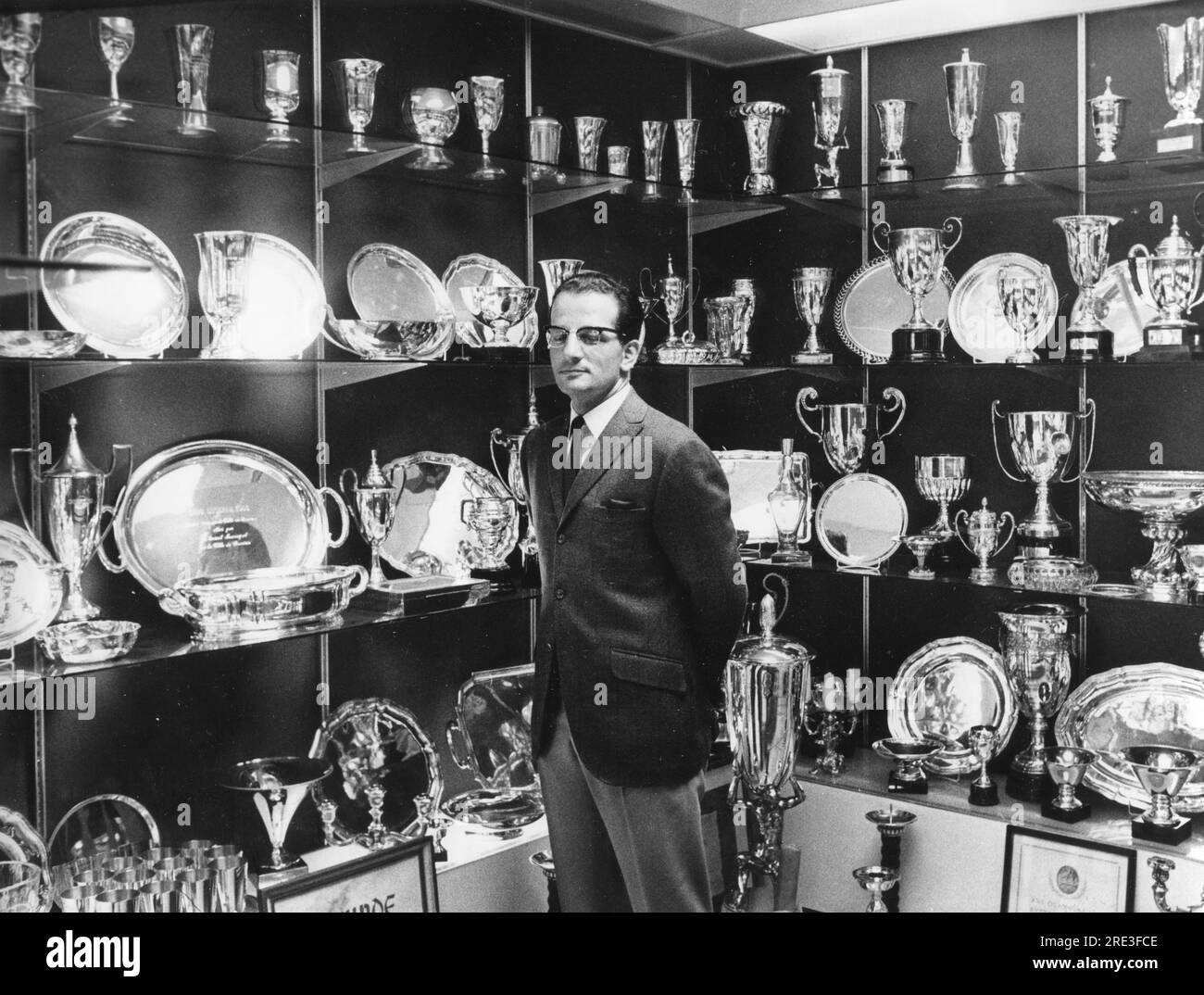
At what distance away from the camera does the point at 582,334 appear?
2.56 metres

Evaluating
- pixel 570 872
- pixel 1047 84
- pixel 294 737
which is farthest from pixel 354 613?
pixel 1047 84

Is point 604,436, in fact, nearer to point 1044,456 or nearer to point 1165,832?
point 1044,456

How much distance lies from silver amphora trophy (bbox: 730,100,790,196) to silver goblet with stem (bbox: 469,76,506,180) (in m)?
0.74

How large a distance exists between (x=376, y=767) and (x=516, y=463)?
0.76 metres

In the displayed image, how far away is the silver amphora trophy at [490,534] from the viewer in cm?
298

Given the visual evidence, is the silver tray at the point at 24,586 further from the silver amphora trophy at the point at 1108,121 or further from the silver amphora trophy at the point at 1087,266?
the silver amphora trophy at the point at 1108,121

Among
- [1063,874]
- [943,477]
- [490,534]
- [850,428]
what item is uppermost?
[850,428]

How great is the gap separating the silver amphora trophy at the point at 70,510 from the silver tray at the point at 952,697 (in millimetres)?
1983

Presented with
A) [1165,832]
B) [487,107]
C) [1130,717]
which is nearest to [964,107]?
[487,107]

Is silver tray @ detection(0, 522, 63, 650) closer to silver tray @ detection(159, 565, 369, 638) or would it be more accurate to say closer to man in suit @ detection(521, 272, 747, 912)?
silver tray @ detection(159, 565, 369, 638)

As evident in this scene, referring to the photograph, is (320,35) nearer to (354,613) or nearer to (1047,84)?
(354,613)

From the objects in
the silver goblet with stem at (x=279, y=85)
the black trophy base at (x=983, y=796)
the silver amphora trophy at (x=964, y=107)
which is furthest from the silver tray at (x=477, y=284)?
the black trophy base at (x=983, y=796)

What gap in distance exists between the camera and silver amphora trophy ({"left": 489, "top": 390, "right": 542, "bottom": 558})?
304 centimetres
